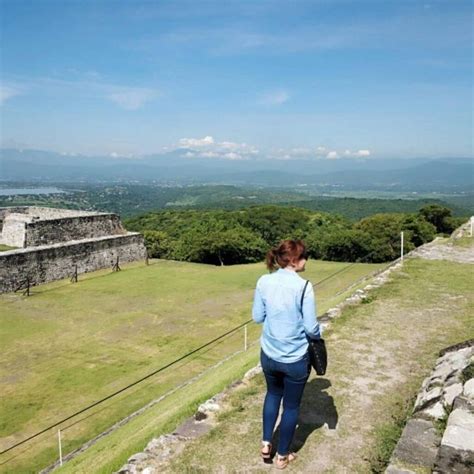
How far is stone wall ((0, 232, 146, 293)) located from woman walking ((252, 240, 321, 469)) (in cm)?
1405

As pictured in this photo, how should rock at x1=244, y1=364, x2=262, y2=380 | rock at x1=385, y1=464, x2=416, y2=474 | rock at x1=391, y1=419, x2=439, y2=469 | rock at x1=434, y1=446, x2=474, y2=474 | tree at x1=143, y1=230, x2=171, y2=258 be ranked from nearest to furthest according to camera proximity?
rock at x1=434, y1=446, x2=474, y2=474
rock at x1=385, y1=464, x2=416, y2=474
rock at x1=391, y1=419, x2=439, y2=469
rock at x1=244, y1=364, x2=262, y2=380
tree at x1=143, y1=230, x2=171, y2=258

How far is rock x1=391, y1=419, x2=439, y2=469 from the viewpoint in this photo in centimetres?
303

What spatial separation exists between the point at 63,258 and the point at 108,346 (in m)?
8.26

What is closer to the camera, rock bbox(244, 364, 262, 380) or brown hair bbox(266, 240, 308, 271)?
brown hair bbox(266, 240, 308, 271)

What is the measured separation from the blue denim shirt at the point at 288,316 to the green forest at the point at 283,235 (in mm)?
20497

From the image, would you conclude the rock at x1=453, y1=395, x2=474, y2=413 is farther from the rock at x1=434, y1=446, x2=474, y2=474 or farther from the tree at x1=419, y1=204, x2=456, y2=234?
the tree at x1=419, y1=204, x2=456, y2=234

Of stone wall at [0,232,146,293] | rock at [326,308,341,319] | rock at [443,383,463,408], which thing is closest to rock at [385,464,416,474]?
rock at [443,383,463,408]

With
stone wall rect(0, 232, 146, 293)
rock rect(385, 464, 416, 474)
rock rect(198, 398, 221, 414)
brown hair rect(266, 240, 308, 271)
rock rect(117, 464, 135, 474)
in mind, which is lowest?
stone wall rect(0, 232, 146, 293)

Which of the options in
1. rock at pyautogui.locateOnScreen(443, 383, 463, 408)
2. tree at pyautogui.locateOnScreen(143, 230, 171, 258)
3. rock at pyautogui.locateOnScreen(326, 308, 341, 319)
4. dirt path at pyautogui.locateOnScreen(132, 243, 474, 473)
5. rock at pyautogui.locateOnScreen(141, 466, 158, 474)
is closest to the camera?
rock at pyautogui.locateOnScreen(141, 466, 158, 474)

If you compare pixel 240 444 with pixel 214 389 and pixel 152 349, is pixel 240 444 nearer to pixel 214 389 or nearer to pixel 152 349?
pixel 214 389

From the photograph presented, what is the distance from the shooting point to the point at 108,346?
392 inches

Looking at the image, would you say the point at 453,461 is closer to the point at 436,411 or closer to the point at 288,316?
the point at 436,411

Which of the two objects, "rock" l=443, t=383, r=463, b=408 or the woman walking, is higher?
the woman walking

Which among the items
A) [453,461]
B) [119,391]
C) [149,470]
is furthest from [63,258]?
[453,461]
